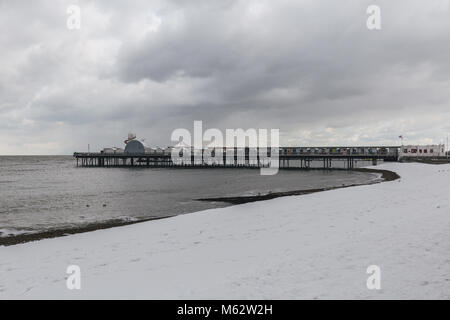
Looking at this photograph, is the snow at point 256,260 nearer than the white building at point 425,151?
Yes

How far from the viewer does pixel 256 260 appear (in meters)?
7.36

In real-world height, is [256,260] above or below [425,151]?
below

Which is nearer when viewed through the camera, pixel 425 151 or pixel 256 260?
pixel 256 260

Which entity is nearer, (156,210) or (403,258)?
(403,258)

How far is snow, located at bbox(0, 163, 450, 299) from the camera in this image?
566cm

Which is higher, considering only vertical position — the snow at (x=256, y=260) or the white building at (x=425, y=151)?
the white building at (x=425, y=151)

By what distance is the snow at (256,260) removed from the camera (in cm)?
566

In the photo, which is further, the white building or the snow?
the white building

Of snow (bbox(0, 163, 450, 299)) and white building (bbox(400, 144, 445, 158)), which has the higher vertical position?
white building (bbox(400, 144, 445, 158))

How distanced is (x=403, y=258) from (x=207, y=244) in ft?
17.4
